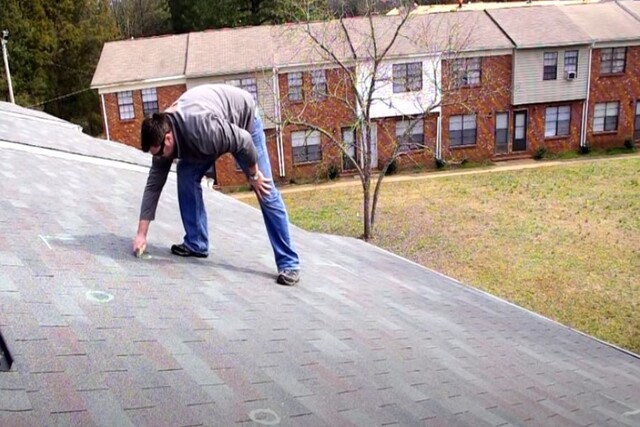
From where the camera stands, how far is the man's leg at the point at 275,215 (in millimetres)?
4145

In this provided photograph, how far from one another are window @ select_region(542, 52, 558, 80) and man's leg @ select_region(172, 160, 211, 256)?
26.3 metres

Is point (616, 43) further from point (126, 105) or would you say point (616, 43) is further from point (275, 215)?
point (275, 215)

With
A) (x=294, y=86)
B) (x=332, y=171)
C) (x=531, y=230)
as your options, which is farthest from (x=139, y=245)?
(x=332, y=171)

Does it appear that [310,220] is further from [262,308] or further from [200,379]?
[200,379]

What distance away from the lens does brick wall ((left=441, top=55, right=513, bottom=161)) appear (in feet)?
87.9

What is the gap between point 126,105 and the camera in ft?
84.7

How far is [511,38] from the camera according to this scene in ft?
88.1

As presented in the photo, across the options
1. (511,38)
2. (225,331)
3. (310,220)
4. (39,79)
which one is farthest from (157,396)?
(39,79)

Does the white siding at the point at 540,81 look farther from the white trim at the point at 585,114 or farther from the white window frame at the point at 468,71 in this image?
the white window frame at the point at 468,71

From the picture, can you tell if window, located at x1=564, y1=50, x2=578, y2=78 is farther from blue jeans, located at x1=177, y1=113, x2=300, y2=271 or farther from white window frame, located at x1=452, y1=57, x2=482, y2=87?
blue jeans, located at x1=177, y1=113, x2=300, y2=271

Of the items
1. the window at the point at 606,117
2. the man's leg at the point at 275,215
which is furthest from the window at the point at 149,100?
the man's leg at the point at 275,215

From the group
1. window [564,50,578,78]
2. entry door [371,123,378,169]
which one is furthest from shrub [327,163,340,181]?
window [564,50,578,78]

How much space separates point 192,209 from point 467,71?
77.2 feet

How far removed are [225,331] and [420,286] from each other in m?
3.41
